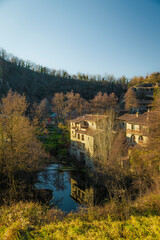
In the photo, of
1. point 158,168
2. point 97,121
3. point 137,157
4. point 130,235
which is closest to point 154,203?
point 130,235

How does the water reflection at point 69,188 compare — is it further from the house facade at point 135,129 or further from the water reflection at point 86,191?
the house facade at point 135,129

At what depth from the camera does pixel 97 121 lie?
26.1 m

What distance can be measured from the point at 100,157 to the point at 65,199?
736 cm

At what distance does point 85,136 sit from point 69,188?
9.12m

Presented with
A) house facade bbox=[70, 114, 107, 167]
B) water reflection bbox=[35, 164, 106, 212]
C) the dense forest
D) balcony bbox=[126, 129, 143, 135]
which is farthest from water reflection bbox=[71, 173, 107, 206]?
the dense forest

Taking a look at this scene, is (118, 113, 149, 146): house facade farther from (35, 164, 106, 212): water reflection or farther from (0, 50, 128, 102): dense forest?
(0, 50, 128, 102): dense forest

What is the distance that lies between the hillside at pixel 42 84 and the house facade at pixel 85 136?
1876 inches

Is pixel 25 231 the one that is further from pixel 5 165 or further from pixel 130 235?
pixel 5 165

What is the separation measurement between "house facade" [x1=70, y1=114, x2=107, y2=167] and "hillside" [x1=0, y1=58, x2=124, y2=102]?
47.7 m

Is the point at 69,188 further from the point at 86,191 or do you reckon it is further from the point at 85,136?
the point at 85,136

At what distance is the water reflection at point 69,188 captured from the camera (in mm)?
16663

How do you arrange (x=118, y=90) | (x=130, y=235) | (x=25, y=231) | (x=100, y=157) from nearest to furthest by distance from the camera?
(x=130, y=235) → (x=25, y=231) → (x=100, y=157) → (x=118, y=90)

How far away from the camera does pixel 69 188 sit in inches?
784

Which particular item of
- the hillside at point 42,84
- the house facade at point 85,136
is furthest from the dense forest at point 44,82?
the house facade at point 85,136
